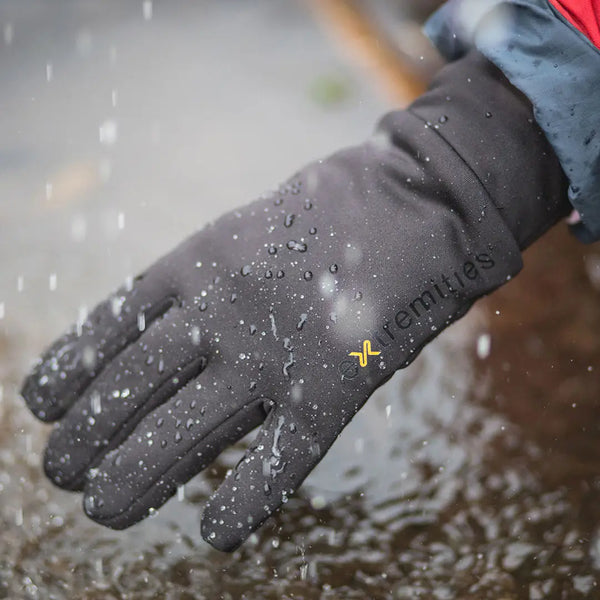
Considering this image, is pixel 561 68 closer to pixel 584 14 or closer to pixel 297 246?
pixel 584 14

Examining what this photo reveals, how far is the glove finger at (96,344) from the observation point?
4.30ft

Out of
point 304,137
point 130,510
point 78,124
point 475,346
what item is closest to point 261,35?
point 304,137

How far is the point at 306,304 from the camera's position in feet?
3.92

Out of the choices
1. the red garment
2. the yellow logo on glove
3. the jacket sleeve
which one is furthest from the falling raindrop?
the red garment

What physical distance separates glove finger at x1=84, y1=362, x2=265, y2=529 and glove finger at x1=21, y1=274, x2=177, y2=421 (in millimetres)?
164

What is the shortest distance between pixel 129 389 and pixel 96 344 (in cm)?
12

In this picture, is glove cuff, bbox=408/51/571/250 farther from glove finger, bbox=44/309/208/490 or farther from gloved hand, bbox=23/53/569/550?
glove finger, bbox=44/309/208/490

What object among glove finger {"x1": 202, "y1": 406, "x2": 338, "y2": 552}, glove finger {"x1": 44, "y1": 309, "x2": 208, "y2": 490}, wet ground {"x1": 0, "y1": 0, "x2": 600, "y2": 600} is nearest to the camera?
glove finger {"x1": 202, "y1": 406, "x2": 338, "y2": 552}

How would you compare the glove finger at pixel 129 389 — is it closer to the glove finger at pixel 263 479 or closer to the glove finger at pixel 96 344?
the glove finger at pixel 96 344

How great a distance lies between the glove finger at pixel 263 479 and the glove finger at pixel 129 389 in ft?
0.62

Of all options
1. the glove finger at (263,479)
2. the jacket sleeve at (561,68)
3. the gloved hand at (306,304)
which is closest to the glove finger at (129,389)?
the gloved hand at (306,304)

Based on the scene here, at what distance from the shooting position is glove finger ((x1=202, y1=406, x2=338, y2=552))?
1.14 m

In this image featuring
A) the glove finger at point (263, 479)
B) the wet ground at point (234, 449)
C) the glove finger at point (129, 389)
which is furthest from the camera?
the wet ground at point (234, 449)

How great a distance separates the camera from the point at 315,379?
1166 millimetres
